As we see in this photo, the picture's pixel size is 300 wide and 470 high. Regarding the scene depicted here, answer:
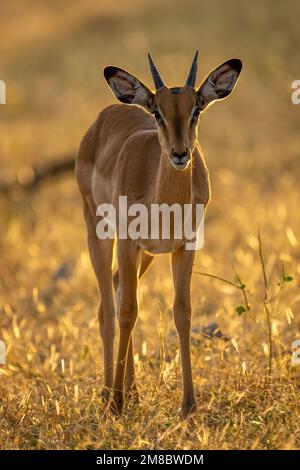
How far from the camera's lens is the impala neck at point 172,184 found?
5.95 m

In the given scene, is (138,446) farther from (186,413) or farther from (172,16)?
(172,16)

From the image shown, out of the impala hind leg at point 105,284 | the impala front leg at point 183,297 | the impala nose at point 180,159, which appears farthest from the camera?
the impala hind leg at point 105,284

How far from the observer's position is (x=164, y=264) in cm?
1064

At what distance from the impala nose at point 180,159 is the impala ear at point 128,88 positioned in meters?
0.58

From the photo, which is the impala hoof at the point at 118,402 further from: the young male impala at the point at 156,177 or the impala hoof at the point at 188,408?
the impala hoof at the point at 188,408

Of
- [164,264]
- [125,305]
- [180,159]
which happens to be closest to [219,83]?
[180,159]

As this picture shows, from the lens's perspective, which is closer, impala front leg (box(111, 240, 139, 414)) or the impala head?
the impala head

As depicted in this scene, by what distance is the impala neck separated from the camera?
19.5 feet

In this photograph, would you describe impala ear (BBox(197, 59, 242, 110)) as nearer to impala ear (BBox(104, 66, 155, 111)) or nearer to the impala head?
the impala head
